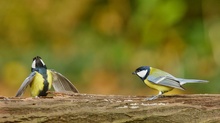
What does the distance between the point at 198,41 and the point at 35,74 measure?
110cm

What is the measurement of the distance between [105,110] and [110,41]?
131cm

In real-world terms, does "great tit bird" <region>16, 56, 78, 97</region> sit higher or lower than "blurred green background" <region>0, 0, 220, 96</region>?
lower

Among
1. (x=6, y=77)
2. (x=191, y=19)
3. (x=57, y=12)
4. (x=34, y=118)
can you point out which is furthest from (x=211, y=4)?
(x=34, y=118)

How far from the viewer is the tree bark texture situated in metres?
1.11

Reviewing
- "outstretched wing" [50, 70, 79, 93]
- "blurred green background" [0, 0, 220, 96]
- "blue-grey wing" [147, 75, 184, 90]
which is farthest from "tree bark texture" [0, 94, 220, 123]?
"blurred green background" [0, 0, 220, 96]

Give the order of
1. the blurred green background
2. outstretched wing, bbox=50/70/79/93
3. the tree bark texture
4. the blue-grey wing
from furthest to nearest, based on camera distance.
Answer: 1. the blurred green background
2. outstretched wing, bbox=50/70/79/93
3. the blue-grey wing
4. the tree bark texture

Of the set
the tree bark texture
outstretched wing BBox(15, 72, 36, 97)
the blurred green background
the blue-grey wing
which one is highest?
the blurred green background

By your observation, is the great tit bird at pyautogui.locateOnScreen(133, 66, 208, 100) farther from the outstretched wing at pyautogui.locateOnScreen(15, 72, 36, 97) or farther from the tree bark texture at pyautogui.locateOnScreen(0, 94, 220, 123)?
the outstretched wing at pyautogui.locateOnScreen(15, 72, 36, 97)

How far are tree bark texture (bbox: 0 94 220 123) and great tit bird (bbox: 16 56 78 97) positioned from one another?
12 centimetres

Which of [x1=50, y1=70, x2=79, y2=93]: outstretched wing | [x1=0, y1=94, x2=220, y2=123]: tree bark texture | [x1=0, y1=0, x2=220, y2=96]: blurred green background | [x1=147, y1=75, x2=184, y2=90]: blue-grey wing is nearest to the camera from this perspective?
[x1=0, y1=94, x2=220, y2=123]: tree bark texture

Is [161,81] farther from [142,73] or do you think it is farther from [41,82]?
[41,82]

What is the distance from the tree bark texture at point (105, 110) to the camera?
1.11m

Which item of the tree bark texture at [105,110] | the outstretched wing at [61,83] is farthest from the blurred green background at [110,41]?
the tree bark texture at [105,110]

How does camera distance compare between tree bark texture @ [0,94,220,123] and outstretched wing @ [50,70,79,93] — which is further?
outstretched wing @ [50,70,79,93]
